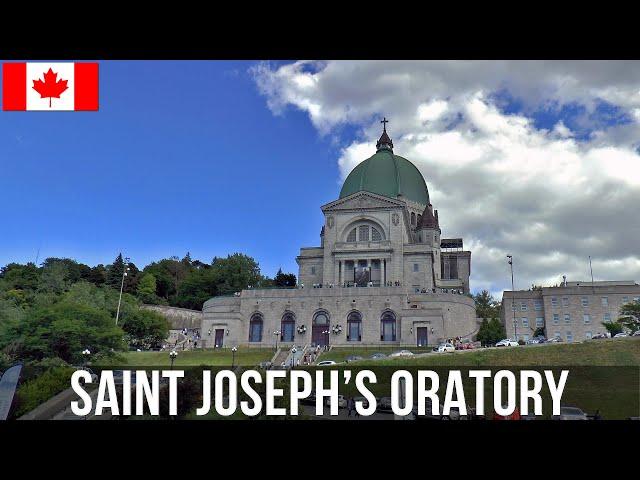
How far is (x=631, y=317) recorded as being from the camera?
61.6 metres

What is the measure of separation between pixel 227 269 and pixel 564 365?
59.9 m

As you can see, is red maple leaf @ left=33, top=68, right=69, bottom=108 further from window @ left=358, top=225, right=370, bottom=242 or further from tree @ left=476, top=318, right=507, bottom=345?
window @ left=358, top=225, right=370, bottom=242

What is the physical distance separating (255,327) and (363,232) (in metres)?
18.3

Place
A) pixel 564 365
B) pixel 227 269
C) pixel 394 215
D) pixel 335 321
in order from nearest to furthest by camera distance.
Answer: pixel 564 365, pixel 335 321, pixel 394 215, pixel 227 269

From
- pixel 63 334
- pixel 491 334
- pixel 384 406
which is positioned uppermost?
pixel 491 334

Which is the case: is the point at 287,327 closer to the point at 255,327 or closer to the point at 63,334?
the point at 255,327

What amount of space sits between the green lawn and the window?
22214 mm

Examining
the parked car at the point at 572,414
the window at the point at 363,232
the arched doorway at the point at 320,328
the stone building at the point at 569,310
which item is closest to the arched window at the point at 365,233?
the window at the point at 363,232

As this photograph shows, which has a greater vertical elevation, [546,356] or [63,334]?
[63,334]

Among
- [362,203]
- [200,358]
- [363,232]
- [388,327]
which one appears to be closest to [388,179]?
[362,203]
